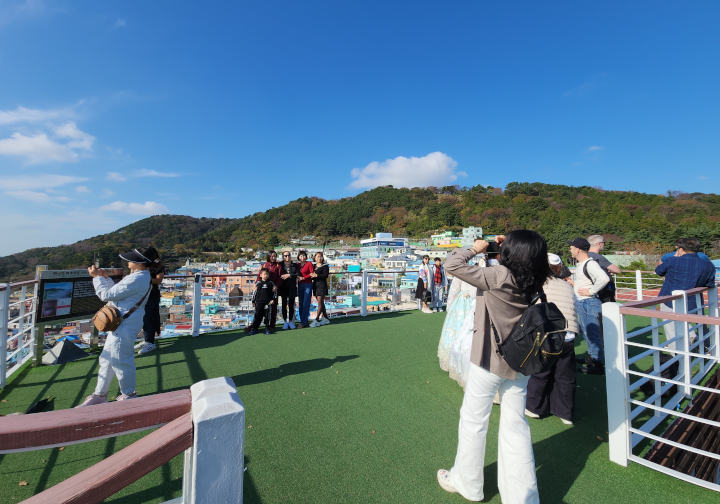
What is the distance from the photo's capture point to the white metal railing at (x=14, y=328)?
3.62 meters

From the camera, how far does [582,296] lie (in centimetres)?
422

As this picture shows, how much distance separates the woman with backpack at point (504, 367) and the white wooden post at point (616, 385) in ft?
3.63

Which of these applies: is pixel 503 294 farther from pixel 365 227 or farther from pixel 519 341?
pixel 365 227

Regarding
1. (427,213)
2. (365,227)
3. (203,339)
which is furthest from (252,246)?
(203,339)

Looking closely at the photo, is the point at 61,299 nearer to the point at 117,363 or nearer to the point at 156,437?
the point at 117,363

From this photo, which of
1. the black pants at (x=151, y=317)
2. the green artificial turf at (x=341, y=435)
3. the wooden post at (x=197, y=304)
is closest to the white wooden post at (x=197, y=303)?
the wooden post at (x=197, y=304)

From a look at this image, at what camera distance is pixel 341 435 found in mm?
2732

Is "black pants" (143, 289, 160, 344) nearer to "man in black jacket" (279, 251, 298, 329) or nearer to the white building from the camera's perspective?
"man in black jacket" (279, 251, 298, 329)

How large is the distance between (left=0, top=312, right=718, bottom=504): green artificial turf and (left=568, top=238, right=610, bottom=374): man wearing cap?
0.29 m

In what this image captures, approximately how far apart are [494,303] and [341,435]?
68.8 inches

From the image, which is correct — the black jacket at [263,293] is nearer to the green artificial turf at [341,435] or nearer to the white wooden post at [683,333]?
the green artificial turf at [341,435]

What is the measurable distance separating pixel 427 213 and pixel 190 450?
104 metres

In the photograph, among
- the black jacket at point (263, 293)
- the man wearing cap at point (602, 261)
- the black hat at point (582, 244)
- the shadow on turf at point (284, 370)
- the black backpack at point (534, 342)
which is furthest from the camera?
the black jacket at point (263, 293)

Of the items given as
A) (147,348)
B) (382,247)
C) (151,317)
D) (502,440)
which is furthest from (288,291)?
(382,247)
